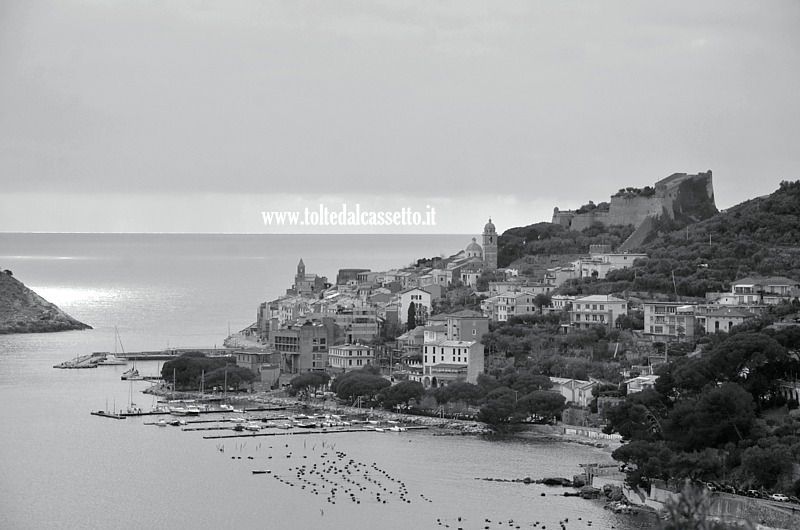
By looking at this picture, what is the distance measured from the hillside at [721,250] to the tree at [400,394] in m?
10.4

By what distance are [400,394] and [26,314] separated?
100 ft

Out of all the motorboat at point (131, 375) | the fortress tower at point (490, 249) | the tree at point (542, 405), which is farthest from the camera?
the fortress tower at point (490, 249)

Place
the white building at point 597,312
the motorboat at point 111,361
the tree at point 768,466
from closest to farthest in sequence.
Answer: the tree at point 768,466, the white building at point 597,312, the motorboat at point 111,361

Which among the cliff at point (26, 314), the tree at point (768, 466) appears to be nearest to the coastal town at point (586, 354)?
the tree at point (768, 466)

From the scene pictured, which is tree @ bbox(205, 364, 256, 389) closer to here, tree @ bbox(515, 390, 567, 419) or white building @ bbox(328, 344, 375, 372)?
white building @ bbox(328, 344, 375, 372)

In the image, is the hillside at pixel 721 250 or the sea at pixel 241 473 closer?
the sea at pixel 241 473

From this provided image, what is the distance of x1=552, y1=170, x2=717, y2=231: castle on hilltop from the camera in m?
56.4

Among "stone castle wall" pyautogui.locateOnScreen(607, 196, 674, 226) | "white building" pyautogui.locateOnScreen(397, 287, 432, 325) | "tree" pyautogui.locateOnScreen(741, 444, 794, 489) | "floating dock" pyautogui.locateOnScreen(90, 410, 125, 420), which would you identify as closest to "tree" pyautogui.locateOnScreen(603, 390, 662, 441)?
"tree" pyautogui.locateOnScreen(741, 444, 794, 489)

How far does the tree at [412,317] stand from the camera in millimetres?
48469

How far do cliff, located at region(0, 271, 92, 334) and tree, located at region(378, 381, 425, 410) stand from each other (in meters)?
27.9

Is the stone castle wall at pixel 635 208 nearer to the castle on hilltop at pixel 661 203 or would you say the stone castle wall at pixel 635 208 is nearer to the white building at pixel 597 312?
the castle on hilltop at pixel 661 203

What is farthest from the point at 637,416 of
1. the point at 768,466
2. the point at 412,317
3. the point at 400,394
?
the point at 412,317

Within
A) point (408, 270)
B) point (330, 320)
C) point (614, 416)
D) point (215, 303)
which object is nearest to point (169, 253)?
point (215, 303)

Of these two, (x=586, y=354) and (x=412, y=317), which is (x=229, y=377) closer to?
(x=412, y=317)
